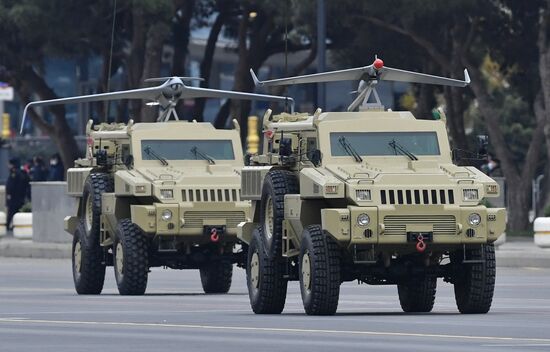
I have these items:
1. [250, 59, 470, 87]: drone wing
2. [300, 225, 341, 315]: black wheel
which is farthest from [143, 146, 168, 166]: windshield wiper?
[300, 225, 341, 315]: black wheel

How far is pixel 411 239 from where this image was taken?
21.4 m

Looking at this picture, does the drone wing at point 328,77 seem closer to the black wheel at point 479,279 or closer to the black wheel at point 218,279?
the black wheel at point 479,279

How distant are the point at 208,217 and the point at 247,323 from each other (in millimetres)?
7471

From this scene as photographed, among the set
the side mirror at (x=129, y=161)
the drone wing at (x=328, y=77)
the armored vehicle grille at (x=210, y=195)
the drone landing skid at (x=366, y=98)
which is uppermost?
the drone wing at (x=328, y=77)

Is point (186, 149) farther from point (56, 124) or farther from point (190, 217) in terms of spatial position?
point (56, 124)

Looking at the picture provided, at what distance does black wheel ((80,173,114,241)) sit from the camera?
29031 mm

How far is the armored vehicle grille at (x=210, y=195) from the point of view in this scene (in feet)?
91.2

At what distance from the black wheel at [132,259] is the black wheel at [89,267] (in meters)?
1.14

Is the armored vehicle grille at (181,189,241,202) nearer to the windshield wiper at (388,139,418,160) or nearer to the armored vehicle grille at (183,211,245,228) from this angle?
the armored vehicle grille at (183,211,245,228)

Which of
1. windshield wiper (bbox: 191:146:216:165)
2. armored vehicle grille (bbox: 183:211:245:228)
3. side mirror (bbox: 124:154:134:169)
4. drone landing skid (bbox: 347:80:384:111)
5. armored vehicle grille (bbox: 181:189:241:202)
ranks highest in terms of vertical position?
drone landing skid (bbox: 347:80:384:111)

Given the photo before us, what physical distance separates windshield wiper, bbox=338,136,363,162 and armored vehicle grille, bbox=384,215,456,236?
4.94ft

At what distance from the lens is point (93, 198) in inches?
1147

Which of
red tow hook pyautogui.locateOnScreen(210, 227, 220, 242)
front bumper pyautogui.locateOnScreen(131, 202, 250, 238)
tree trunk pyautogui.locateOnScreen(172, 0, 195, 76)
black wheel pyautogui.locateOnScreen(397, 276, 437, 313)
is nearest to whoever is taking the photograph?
black wheel pyautogui.locateOnScreen(397, 276, 437, 313)

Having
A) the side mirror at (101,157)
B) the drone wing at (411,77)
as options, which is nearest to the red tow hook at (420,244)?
the drone wing at (411,77)
